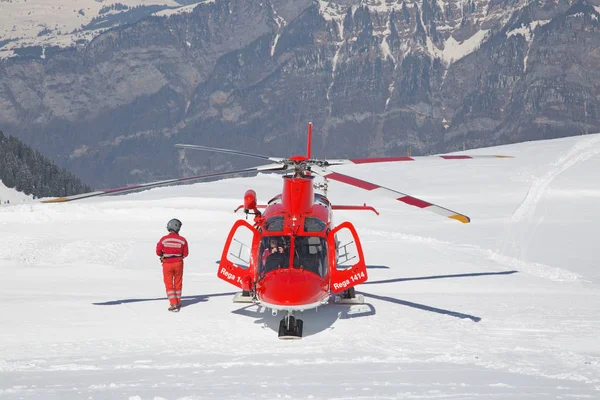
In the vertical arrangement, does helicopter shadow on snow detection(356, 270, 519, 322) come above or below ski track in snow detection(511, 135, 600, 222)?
below

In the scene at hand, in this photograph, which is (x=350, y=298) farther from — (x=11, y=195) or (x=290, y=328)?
(x=11, y=195)

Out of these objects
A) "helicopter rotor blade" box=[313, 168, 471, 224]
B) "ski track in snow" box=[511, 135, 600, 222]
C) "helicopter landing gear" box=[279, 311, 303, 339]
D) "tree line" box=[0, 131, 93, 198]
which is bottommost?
"helicopter landing gear" box=[279, 311, 303, 339]

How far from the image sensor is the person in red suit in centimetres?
1391

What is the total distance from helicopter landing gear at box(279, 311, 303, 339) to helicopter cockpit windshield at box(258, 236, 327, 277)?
2.77 ft

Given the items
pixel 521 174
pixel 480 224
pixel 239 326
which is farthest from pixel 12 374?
pixel 521 174

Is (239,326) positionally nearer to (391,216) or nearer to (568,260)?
(568,260)

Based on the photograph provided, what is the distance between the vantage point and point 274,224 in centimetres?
1348

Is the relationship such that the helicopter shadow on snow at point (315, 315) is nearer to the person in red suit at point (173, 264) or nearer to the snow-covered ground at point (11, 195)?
the person in red suit at point (173, 264)

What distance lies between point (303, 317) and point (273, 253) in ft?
4.49

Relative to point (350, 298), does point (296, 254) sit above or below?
above

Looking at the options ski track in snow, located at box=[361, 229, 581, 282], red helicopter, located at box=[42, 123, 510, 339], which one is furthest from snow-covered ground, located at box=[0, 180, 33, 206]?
red helicopter, located at box=[42, 123, 510, 339]

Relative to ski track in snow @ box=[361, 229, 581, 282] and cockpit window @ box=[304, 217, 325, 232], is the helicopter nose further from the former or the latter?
ski track in snow @ box=[361, 229, 581, 282]

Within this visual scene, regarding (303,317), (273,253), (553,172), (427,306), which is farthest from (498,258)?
(553,172)

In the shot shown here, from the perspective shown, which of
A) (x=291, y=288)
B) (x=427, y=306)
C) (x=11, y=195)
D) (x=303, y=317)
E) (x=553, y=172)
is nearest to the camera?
(x=291, y=288)
